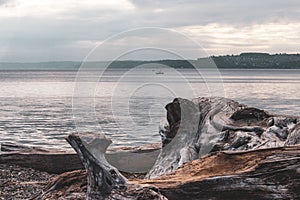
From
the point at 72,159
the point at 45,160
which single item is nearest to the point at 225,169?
the point at 72,159

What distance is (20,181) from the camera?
10750mm

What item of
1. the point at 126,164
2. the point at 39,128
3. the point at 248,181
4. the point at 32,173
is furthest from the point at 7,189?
the point at 39,128

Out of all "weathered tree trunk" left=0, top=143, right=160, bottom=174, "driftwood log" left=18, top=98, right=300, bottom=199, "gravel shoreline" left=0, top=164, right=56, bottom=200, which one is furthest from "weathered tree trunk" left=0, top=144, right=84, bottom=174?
"driftwood log" left=18, top=98, right=300, bottom=199

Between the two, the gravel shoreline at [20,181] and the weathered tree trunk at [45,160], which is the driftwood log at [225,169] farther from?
the weathered tree trunk at [45,160]

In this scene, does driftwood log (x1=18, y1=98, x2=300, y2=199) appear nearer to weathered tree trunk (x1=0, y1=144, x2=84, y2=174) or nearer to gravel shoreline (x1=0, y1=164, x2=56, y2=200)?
gravel shoreline (x1=0, y1=164, x2=56, y2=200)

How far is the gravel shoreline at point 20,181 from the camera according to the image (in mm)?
9383

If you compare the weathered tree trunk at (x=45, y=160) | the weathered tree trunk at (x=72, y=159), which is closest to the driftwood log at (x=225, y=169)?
the weathered tree trunk at (x=72, y=159)

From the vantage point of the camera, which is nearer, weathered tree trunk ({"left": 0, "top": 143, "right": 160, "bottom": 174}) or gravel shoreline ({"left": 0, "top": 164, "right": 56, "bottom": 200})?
gravel shoreline ({"left": 0, "top": 164, "right": 56, "bottom": 200})

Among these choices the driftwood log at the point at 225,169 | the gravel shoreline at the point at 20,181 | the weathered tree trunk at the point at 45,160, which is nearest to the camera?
the driftwood log at the point at 225,169

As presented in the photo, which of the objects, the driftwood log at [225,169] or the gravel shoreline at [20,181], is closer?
the driftwood log at [225,169]

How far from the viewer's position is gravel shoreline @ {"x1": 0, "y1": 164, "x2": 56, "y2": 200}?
369 inches

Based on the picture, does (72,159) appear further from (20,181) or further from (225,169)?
(225,169)

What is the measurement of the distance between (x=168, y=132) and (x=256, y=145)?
2263 mm

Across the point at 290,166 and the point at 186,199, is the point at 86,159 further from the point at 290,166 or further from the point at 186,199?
the point at 290,166
